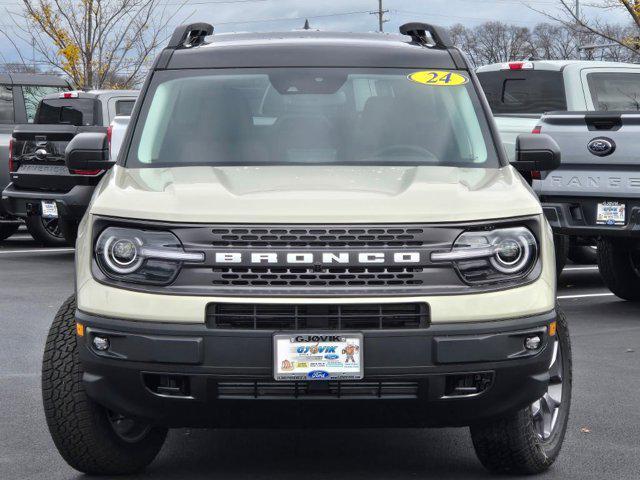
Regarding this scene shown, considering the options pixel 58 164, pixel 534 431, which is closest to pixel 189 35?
pixel 534 431

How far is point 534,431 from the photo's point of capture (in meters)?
5.08

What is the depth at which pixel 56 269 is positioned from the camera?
545 inches

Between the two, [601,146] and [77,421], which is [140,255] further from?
[601,146]

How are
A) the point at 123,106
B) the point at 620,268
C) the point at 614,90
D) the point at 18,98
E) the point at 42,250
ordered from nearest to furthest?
1. the point at 620,268
2. the point at 614,90
3. the point at 123,106
4. the point at 42,250
5. the point at 18,98

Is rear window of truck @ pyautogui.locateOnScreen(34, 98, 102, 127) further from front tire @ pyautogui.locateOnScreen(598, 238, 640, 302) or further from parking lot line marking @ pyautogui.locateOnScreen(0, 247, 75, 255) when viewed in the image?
A: front tire @ pyautogui.locateOnScreen(598, 238, 640, 302)

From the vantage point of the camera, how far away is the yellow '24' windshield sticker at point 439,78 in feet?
19.1

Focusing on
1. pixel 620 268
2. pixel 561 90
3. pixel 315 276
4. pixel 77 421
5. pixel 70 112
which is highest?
pixel 315 276

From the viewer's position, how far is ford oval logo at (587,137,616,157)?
9.62 meters

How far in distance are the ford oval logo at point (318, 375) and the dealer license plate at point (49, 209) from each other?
10.4 metres

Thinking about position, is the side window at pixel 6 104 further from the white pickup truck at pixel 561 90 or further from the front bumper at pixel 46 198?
the white pickup truck at pixel 561 90

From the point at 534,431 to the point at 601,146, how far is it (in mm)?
4971

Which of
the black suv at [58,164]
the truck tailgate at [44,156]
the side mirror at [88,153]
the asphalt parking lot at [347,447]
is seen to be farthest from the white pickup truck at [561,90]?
the side mirror at [88,153]

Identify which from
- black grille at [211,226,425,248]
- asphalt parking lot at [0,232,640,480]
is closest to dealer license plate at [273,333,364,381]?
black grille at [211,226,425,248]

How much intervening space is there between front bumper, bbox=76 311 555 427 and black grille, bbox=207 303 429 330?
0.06 m
